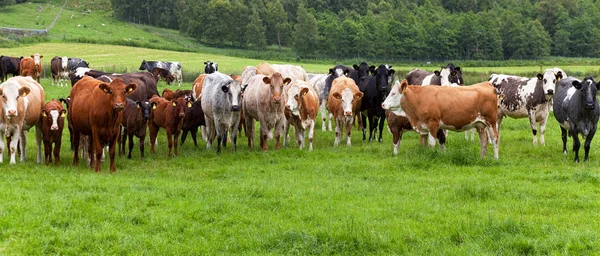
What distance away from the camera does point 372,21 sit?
109m

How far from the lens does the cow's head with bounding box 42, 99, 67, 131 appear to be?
13.9m

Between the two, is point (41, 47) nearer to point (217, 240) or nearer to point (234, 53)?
point (234, 53)

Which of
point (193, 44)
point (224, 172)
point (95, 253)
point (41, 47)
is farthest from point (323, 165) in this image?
point (193, 44)

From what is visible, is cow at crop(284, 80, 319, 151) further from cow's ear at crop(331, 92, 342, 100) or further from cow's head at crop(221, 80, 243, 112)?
cow's head at crop(221, 80, 243, 112)

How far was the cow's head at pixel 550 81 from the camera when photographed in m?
17.5

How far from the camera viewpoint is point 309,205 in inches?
398

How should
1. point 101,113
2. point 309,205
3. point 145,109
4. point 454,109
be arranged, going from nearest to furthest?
point 309,205 < point 101,113 < point 454,109 < point 145,109

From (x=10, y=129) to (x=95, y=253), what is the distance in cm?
774

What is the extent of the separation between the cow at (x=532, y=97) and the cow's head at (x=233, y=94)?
7537mm

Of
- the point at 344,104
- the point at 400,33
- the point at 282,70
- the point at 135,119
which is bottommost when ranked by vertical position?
the point at 135,119

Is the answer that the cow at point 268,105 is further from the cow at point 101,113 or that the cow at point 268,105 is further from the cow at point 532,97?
the cow at point 532,97

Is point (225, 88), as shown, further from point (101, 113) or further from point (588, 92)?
point (588, 92)

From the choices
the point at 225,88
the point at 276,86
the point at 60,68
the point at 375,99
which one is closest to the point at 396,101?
the point at 276,86

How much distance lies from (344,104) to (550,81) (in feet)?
19.9
